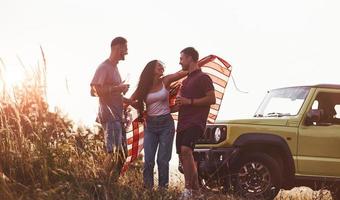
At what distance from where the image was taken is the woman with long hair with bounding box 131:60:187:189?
8.17 metres

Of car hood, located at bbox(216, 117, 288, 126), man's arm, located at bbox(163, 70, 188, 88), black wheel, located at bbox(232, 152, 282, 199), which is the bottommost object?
black wheel, located at bbox(232, 152, 282, 199)

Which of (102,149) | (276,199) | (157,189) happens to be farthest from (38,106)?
(276,199)

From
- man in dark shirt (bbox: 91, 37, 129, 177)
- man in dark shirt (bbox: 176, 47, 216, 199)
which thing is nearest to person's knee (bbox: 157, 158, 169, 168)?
man in dark shirt (bbox: 176, 47, 216, 199)

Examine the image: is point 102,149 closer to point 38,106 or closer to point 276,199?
point 38,106

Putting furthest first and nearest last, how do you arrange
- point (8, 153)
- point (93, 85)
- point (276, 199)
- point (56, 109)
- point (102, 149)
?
1. point (276, 199)
2. point (93, 85)
3. point (102, 149)
4. point (56, 109)
5. point (8, 153)

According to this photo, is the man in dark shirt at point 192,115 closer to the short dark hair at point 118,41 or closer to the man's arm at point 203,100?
the man's arm at point 203,100

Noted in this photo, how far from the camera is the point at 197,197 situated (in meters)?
7.29

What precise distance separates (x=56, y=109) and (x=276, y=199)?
13.4ft

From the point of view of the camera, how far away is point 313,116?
9539 millimetres

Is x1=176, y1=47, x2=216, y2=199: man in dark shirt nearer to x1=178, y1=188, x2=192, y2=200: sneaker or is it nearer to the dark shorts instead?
the dark shorts

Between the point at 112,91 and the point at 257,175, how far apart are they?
8.80 feet

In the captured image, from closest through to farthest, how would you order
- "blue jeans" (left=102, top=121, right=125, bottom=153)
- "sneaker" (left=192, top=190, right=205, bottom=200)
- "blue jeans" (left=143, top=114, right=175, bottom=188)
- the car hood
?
"sneaker" (left=192, top=190, right=205, bottom=200), "blue jeans" (left=102, top=121, right=125, bottom=153), "blue jeans" (left=143, top=114, right=175, bottom=188), the car hood

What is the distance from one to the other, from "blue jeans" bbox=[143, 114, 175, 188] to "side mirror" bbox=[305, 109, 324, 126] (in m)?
2.34

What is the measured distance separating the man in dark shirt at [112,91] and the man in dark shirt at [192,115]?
2.35 ft
